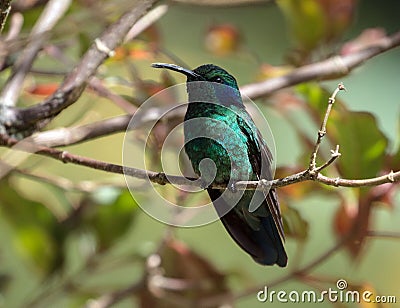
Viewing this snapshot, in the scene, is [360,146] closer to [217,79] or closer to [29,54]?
[217,79]

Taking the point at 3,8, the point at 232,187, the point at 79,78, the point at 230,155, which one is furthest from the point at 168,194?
the point at 3,8

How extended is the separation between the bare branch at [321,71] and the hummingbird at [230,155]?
0.27ft

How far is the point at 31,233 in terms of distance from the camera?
2.07m

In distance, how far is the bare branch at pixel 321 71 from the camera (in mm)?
1784

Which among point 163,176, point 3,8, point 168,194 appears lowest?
point 168,194

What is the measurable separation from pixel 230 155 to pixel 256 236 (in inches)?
7.2

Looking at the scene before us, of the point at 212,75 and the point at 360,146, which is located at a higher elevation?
the point at 212,75

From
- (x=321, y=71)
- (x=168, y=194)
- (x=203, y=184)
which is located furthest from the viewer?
(x=168, y=194)

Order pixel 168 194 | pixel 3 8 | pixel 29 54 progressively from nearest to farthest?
pixel 3 8 → pixel 29 54 → pixel 168 194

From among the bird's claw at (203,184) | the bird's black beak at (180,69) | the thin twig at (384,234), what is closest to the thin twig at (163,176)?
the bird's claw at (203,184)

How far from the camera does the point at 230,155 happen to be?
1677 mm

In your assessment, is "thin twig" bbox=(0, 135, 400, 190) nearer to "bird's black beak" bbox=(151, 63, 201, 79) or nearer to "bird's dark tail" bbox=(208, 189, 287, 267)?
"bird's dark tail" bbox=(208, 189, 287, 267)

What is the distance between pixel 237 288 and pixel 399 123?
3.56ft

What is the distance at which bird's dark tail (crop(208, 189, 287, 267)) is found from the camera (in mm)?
1625
